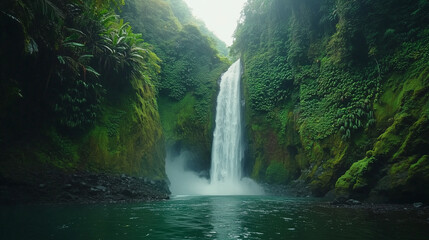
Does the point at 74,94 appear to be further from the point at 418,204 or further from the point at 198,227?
the point at 418,204

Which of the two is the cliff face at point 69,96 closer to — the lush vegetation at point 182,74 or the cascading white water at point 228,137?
the cascading white water at point 228,137

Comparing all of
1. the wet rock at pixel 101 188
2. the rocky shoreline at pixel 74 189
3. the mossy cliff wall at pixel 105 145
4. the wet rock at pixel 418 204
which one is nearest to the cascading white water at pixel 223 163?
the mossy cliff wall at pixel 105 145

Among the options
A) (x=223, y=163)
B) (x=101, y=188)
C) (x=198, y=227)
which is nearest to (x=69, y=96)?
(x=101, y=188)

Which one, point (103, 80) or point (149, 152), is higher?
point (103, 80)

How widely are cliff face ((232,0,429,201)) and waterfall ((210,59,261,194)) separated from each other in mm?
1103

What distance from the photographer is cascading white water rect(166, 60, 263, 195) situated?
1880 cm

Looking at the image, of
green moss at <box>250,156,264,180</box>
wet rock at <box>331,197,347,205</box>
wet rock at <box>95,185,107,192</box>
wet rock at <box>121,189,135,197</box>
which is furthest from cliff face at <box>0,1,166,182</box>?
wet rock at <box>331,197,347,205</box>

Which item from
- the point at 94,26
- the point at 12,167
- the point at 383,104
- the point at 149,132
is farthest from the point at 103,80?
the point at 383,104

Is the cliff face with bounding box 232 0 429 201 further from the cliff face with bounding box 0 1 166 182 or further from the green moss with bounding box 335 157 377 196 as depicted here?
the cliff face with bounding box 0 1 166 182

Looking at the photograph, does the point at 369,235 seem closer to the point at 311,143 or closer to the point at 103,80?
the point at 311,143

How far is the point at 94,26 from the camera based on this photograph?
36.4ft

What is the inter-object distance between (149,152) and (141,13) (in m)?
16.4

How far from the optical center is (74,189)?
28.8ft

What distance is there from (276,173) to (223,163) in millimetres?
4543
